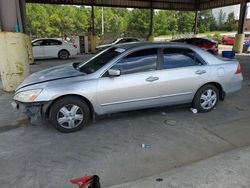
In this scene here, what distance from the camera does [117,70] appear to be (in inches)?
157

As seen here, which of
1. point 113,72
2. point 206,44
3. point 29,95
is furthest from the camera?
point 206,44

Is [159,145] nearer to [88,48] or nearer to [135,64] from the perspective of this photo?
[135,64]

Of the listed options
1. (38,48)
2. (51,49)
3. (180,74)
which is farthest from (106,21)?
(180,74)

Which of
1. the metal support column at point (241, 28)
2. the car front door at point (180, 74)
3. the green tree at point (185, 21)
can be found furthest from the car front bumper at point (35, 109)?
the green tree at point (185, 21)

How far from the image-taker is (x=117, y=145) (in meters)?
3.63

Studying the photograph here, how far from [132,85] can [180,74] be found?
3.42 ft

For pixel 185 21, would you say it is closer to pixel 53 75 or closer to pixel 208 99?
pixel 208 99

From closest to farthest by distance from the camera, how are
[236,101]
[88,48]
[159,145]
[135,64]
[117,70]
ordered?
[159,145] → [117,70] → [135,64] → [236,101] → [88,48]

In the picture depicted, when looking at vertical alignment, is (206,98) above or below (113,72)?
below

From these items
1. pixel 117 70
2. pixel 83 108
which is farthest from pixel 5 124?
pixel 117 70

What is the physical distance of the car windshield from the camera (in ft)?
14.0

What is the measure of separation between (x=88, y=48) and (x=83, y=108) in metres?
17.9

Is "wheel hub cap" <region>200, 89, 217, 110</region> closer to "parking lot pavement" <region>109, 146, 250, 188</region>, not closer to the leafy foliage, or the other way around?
"parking lot pavement" <region>109, 146, 250, 188</region>

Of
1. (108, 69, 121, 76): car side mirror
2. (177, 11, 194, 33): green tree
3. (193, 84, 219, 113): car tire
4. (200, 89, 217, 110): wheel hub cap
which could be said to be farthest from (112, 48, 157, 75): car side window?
(177, 11, 194, 33): green tree
